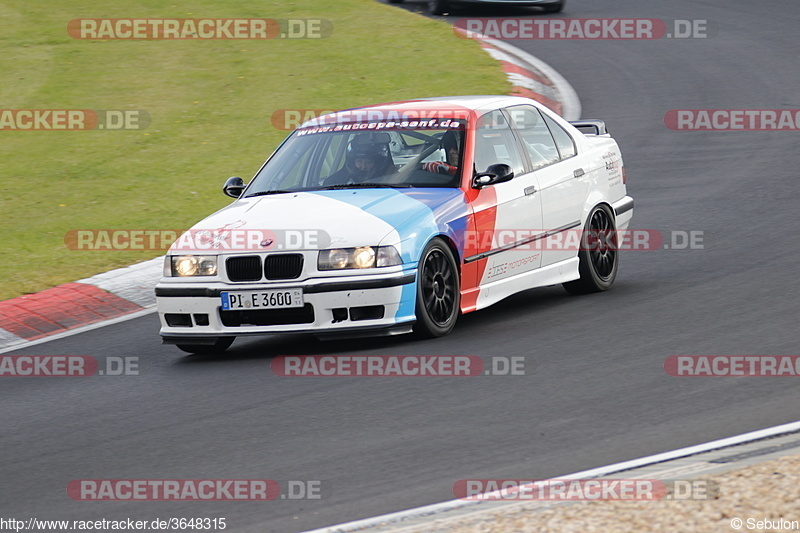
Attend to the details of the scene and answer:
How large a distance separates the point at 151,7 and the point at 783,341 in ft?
65.9

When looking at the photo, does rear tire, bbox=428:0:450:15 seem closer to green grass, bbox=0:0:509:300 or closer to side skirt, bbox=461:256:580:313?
green grass, bbox=0:0:509:300

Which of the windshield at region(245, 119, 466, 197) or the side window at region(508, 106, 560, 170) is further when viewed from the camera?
the side window at region(508, 106, 560, 170)

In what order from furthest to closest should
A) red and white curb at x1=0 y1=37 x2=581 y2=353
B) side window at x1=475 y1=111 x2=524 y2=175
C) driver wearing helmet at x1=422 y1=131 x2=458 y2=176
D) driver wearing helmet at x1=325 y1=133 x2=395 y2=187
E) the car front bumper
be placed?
1. red and white curb at x1=0 y1=37 x2=581 y2=353
2. side window at x1=475 y1=111 x2=524 y2=175
3. driver wearing helmet at x1=325 y1=133 x2=395 y2=187
4. driver wearing helmet at x1=422 y1=131 x2=458 y2=176
5. the car front bumper

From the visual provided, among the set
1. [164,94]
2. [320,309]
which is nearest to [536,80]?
[164,94]

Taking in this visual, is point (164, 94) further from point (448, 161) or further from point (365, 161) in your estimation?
point (448, 161)

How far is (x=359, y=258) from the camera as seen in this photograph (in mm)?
8188

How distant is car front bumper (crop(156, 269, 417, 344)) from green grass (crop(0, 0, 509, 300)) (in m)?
3.01

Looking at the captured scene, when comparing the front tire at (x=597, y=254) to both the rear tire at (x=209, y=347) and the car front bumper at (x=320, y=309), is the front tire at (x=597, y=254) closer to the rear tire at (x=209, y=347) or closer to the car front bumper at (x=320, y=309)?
the car front bumper at (x=320, y=309)

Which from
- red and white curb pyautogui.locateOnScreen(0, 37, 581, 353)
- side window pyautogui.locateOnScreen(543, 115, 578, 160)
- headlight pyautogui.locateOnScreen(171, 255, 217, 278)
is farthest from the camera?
side window pyautogui.locateOnScreen(543, 115, 578, 160)

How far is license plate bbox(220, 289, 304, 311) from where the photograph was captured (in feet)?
26.9

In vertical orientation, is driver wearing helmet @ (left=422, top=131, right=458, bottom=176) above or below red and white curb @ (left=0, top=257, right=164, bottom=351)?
above

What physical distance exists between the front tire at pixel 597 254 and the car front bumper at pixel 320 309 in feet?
7.45

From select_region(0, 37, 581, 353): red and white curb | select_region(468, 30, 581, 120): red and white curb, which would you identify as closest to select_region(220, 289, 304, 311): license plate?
select_region(0, 37, 581, 353): red and white curb

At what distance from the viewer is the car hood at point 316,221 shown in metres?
8.23
